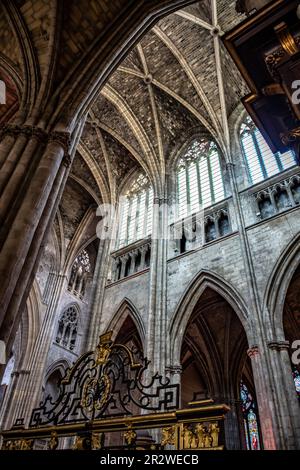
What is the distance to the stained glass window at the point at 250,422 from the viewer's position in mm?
13234

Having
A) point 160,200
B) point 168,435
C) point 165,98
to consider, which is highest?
point 165,98

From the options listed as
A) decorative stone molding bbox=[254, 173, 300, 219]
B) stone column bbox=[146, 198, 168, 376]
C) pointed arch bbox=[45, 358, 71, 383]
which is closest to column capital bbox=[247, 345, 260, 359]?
stone column bbox=[146, 198, 168, 376]

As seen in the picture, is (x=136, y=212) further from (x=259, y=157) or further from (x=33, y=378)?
(x=33, y=378)

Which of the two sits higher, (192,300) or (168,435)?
(192,300)

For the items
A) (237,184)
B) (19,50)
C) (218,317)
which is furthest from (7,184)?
(218,317)

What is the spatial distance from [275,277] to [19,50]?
8.31 m

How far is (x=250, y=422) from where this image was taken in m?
14.0

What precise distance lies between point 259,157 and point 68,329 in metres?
13.8

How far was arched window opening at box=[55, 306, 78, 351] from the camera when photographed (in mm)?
18500

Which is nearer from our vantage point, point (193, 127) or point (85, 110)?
point (85, 110)

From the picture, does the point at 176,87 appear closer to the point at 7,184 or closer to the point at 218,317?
the point at 218,317

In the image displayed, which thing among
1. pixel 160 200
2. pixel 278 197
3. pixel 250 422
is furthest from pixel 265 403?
pixel 160 200

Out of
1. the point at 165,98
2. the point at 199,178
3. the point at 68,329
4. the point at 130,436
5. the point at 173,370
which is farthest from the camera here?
the point at 68,329

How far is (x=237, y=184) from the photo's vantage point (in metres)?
11.7
